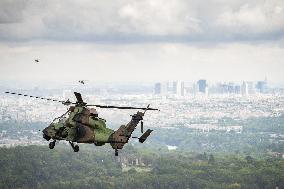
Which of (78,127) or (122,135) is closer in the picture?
(78,127)

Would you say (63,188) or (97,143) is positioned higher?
(97,143)

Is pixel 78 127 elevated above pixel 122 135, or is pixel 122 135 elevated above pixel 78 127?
pixel 78 127

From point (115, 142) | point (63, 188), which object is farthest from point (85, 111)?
point (63, 188)

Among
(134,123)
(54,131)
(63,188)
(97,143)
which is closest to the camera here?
(54,131)

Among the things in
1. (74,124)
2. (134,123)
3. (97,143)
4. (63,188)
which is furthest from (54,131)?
(63,188)

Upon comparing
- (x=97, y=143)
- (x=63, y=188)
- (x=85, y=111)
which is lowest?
(x=63, y=188)

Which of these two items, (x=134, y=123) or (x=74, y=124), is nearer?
(x=74, y=124)

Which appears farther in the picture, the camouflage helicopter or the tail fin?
the tail fin

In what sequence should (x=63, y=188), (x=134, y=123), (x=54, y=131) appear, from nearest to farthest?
(x=54, y=131), (x=134, y=123), (x=63, y=188)

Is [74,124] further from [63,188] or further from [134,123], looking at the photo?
[63,188]

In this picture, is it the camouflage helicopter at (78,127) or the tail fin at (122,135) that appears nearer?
the camouflage helicopter at (78,127)
